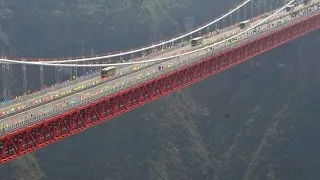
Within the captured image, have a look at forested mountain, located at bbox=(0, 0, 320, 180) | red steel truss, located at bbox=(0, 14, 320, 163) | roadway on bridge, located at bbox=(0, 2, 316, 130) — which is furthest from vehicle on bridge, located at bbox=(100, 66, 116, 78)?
forested mountain, located at bbox=(0, 0, 320, 180)

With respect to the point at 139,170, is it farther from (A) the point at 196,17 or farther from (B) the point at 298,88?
(A) the point at 196,17

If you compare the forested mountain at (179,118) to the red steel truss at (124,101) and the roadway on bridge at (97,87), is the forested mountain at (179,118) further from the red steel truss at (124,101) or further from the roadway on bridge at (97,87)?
the roadway on bridge at (97,87)

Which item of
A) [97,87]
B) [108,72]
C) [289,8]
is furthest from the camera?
[289,8]

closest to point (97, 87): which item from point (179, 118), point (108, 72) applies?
point (108, 72)

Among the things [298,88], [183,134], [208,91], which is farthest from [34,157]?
[298,88]

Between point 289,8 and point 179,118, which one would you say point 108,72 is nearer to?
point 179,118

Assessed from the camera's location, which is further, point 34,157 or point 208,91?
point 208,91

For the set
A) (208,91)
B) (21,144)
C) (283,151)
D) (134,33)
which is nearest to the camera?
(21,144)
